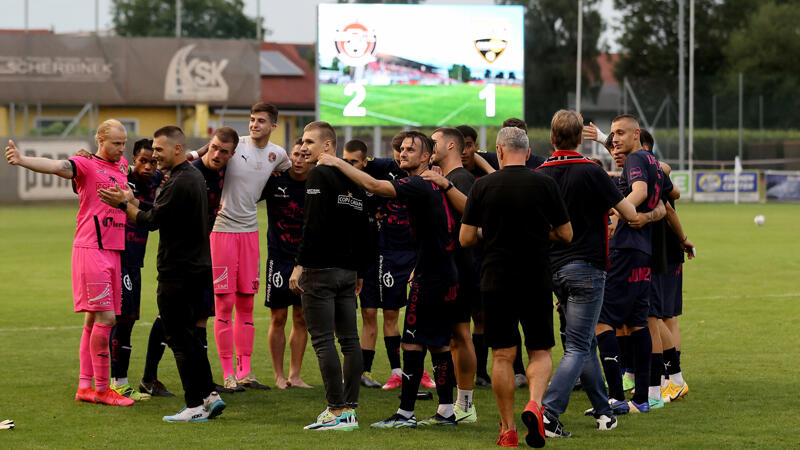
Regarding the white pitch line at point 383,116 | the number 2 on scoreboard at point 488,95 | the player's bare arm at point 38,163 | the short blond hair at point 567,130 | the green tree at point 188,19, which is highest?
the green tree at point 188,19

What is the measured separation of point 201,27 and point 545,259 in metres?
76.8

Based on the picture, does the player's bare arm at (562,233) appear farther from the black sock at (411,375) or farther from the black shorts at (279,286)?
the black shorts at (279,286)

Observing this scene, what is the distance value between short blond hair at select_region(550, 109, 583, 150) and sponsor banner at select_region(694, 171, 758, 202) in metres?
37.3

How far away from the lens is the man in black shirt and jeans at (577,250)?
274 inches

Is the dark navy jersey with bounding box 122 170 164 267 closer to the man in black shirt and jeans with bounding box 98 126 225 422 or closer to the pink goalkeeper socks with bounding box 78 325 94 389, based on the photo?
the pink goalkeeper socks with bounding box 78 325 94 389

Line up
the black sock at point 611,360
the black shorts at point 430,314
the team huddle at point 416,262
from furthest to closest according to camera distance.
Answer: the black sock at point 611,360 → the black shorts at point 430,314 → the team huddle at point 416,262

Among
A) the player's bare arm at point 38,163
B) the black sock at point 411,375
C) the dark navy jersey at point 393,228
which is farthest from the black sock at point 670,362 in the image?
the player's bare arm at point 38,163

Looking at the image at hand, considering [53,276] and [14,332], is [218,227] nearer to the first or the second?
[14,332]

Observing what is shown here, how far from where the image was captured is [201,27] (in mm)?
80125

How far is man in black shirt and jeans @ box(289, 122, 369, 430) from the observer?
282 inches

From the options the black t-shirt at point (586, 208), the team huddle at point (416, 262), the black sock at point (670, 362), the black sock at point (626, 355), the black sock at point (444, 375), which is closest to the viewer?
the team huddle at point (416, 262)

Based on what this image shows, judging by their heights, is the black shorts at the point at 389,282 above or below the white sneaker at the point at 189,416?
above

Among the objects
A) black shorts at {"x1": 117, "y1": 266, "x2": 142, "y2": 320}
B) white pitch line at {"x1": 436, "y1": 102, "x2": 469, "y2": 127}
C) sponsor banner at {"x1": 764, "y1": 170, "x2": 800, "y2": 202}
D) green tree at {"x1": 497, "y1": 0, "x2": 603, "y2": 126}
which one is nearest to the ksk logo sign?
white pitch line at {"x1": 436, "y1": 102, "x2": 469, "y2": 127}

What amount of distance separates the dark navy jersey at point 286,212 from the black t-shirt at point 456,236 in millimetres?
1691
